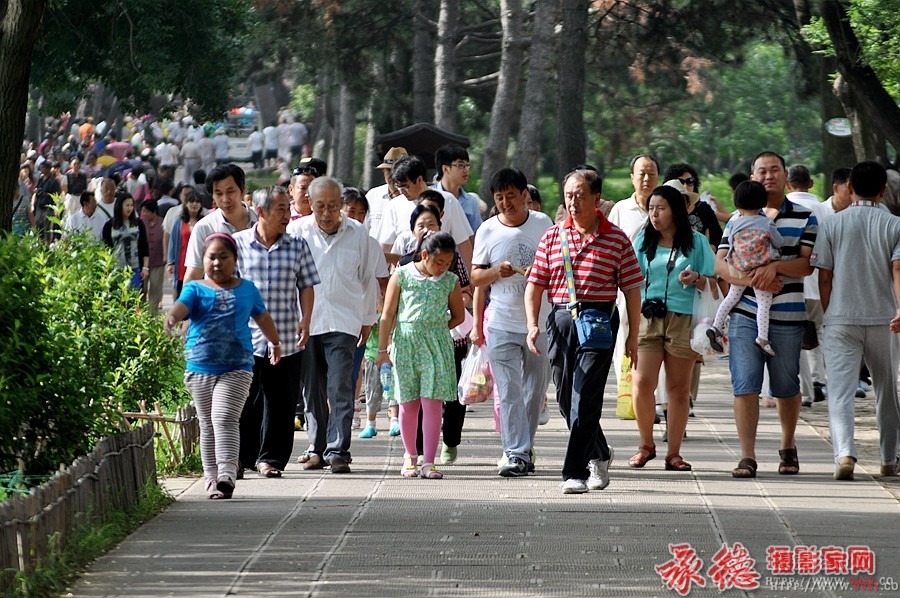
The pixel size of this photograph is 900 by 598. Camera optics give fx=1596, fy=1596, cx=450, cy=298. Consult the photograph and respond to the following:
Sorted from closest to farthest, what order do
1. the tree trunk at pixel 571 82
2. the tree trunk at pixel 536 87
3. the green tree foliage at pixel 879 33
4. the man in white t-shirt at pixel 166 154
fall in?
1. the green tree foliage at pixel 879 33
2. the tree trunk at pixel 536 87
3. the tree trunk at pixel 571 82
4. the man in white t-shirt at pixel 166 154

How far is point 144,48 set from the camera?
70.2ft

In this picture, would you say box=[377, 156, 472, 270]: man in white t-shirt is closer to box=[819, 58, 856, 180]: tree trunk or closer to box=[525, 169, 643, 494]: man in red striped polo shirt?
box=[525, 169, 643, 494]: man in red striped polo shirt

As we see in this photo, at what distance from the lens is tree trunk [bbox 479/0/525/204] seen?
2481cm

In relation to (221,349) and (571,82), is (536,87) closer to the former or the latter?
(571,82)

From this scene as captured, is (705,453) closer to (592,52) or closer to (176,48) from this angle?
(176,48)

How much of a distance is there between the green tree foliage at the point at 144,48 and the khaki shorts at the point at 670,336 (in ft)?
38.1

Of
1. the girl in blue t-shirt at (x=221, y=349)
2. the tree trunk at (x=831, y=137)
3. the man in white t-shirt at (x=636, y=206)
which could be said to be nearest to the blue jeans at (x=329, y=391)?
the girl in blue t-shirt at (x=221, y=349)

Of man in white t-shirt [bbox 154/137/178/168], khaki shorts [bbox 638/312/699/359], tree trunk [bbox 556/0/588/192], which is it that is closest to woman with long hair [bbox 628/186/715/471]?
khaki shorts [bbox 638/312/699/359]

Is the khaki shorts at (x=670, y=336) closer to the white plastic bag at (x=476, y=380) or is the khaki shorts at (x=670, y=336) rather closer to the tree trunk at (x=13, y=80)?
the white plastic bag at (x=476, y=380)

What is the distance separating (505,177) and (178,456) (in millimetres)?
2732

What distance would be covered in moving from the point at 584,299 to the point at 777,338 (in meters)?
1.60

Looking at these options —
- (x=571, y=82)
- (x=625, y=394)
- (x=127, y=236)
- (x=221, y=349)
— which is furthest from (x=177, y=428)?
(x=571, y=82)

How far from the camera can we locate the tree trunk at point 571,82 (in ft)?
85.2

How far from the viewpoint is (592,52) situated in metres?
33.1
